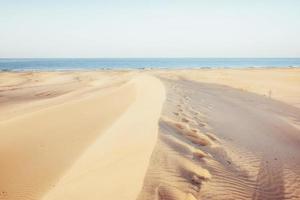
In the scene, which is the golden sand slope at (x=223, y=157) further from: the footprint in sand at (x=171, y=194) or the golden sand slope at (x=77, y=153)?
the golden sand slope at (x=77, y=153)

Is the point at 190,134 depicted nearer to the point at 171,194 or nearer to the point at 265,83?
the point at 171,194

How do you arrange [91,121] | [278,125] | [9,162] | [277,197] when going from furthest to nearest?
[278,125] < [91,121] < [9,162] < [277,197]

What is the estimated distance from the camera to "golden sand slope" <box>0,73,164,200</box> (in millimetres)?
6297

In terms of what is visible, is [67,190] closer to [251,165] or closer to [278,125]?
[251,165]

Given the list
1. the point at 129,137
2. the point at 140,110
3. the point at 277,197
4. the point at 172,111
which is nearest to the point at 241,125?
the point at 172,111

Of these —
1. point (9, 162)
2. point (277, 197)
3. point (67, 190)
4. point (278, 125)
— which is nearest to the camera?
point (67, 190)

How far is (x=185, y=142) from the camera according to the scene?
9.26 metres

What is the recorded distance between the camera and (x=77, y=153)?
27.7 ft

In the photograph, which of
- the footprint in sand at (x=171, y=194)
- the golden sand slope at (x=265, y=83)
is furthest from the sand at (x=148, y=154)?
the golden sand slope at (x=265, y=83)

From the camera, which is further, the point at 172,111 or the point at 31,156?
the point at 172,111

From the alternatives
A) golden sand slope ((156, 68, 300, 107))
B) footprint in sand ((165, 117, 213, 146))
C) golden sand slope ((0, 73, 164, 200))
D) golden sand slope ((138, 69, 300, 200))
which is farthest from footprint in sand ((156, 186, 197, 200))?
golden sand slope ((156, 68, 300, 107))

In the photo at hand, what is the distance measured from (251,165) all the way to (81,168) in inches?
153

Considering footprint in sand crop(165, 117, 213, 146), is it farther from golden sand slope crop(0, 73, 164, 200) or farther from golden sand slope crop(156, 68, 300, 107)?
golden sand slope crop(156, 68, 300, 107)

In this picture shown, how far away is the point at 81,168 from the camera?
7.18 metres
